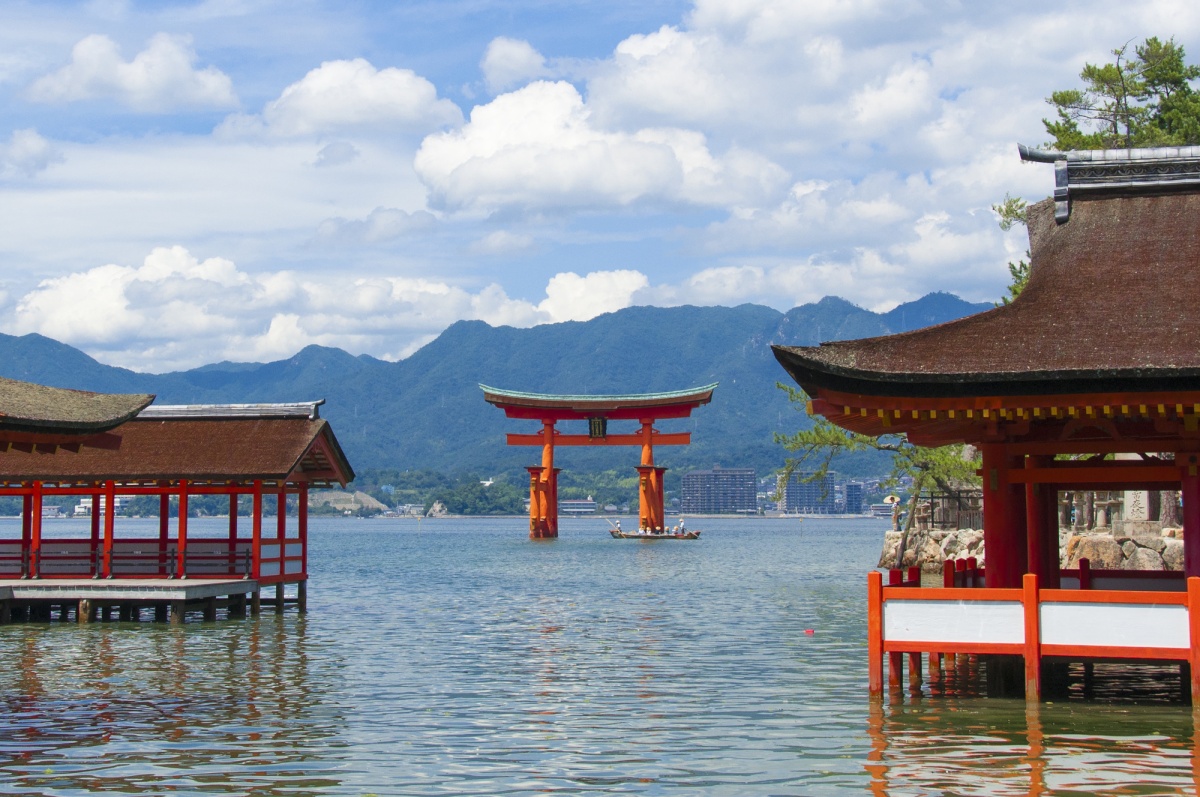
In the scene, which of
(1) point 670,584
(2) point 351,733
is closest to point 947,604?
(2) point 351,733

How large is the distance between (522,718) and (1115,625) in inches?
269

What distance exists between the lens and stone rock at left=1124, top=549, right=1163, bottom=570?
112 feet

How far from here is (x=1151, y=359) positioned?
14.6m

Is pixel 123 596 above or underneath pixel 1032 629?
underneath

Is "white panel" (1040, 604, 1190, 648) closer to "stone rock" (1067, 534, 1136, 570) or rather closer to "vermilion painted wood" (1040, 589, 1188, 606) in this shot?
"vermilion painted wood" (1040, 589, 1188, 606)

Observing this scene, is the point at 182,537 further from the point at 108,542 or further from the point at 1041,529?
the point at 1041,529

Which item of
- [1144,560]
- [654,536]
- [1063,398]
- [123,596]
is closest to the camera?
[1063,398]

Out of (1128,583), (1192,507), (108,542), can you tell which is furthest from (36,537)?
(1192,507)

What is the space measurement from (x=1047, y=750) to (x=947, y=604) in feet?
6.43

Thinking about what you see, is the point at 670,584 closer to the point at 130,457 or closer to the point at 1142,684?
the point at 130,457

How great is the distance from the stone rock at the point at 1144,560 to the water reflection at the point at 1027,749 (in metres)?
18.6

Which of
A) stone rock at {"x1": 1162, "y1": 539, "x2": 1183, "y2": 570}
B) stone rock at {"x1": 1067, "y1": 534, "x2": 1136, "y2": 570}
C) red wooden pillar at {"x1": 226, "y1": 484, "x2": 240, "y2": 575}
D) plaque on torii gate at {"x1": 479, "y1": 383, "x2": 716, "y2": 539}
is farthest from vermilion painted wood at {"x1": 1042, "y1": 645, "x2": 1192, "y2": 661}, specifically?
plaque on torii gate at {"x1": 479, "y1": 383, "x2": 716, "y2": 539}

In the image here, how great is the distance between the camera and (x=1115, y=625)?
48.5 ft

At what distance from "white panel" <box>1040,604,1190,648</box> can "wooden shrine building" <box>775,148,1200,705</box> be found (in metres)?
0.01
